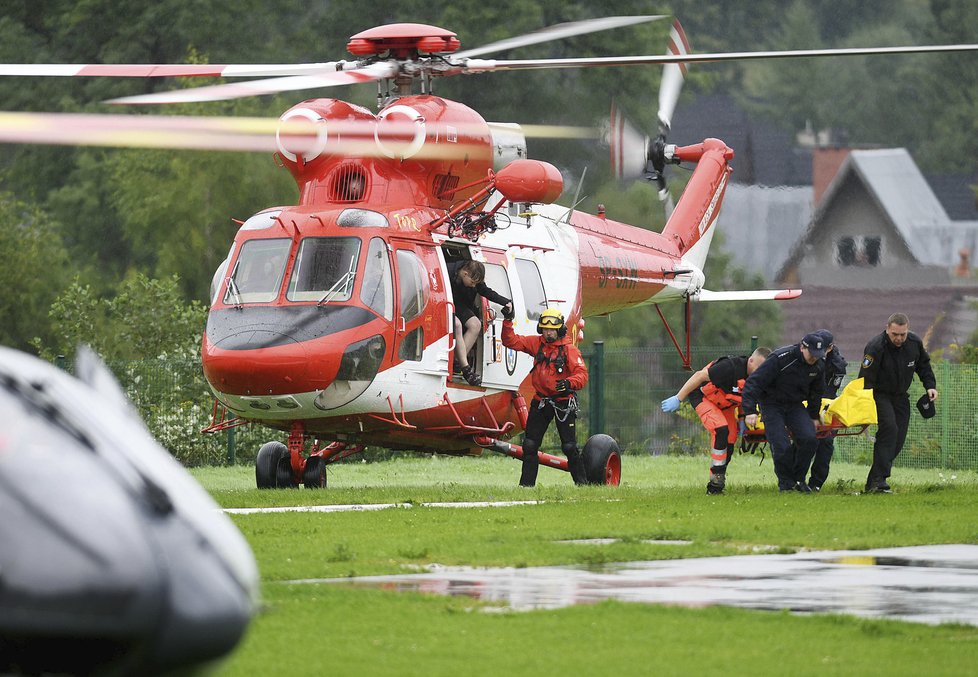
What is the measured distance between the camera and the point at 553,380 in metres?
18.0

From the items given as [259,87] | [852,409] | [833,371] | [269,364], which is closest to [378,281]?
[269,364]

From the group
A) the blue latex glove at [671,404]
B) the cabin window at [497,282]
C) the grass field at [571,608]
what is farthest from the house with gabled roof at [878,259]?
the grass field at [571,608]

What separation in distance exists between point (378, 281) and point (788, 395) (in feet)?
12.8

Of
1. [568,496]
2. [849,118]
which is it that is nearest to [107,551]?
[568,496]

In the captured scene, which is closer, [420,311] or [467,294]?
[420,311]

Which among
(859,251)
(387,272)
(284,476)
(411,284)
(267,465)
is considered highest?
(387,272)

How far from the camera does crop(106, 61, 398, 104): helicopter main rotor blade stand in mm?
11141

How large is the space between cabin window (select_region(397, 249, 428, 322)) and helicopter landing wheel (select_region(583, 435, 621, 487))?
2383 millimetres

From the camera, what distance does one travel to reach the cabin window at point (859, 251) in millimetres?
51188

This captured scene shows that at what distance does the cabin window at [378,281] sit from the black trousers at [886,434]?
459 centimetres

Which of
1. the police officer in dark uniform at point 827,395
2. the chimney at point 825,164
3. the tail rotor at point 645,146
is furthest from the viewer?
the chimney at point 825,164

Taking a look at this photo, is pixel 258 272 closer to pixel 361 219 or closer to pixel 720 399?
pixel 361 219

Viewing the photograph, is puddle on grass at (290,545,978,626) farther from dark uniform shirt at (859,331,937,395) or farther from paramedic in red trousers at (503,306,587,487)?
paramedic in red trousers at (503,306,587,487)

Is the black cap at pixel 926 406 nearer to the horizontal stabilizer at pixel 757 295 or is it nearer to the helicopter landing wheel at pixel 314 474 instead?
the horizontal stabilizer at pixel 757 295
